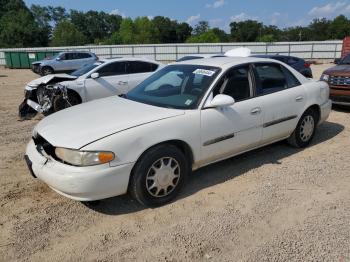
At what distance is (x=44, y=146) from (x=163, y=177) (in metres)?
1.30

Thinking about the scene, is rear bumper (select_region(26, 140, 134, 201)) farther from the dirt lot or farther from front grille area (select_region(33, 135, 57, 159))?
the dirt lot

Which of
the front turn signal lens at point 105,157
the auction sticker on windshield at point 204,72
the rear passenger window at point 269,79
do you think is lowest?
the front turn signal lens at point 105,157

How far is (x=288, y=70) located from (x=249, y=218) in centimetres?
269

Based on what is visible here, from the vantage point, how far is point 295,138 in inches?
220

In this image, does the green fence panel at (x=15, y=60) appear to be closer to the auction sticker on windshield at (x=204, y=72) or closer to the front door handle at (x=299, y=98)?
the auction sticker on windshield at (x=204, y=72)

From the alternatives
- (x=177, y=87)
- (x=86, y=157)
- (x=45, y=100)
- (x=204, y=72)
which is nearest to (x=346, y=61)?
(x=204, y=72)

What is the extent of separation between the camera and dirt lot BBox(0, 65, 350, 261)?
10.5ft

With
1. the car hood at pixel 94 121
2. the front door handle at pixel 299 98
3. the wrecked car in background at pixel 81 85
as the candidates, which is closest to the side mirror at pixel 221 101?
the car hood at pixel 94 121

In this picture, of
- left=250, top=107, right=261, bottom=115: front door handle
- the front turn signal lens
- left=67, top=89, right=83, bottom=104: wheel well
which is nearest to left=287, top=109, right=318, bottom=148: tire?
left=250, top=107, right=261, bottom=115: front door handle

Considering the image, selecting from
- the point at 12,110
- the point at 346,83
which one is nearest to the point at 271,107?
the point at 346,83

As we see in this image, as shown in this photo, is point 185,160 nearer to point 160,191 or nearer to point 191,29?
point 160,191

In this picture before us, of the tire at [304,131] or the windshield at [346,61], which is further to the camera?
the windshield at [346,61]

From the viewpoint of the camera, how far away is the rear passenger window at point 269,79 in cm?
490

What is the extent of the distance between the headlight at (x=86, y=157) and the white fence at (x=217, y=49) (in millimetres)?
30587
